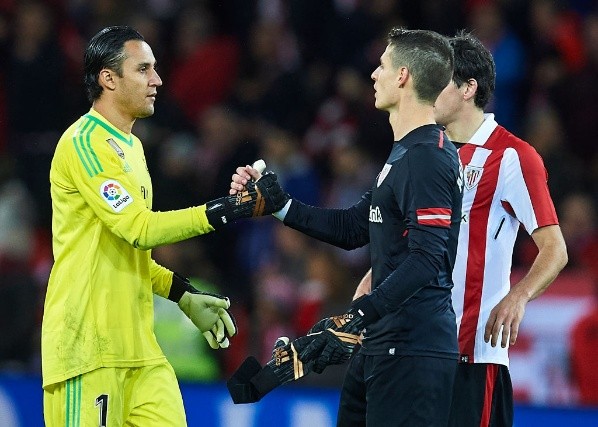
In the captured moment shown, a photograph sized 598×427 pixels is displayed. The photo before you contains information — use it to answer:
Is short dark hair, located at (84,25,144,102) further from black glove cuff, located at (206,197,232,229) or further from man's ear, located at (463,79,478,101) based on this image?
man's ear, located at (463,79,478,101)

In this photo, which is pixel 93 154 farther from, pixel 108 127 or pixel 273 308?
pixel 273 308

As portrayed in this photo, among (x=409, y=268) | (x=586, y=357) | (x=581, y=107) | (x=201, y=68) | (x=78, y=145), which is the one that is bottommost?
(x=409, y=268)

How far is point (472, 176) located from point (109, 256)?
1.66 metres

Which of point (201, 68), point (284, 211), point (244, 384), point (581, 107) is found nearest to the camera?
point (244, 384)

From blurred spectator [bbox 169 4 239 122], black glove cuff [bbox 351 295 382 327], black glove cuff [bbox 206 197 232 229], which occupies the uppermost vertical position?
blurred spectator [bbox 169 4 239 122]

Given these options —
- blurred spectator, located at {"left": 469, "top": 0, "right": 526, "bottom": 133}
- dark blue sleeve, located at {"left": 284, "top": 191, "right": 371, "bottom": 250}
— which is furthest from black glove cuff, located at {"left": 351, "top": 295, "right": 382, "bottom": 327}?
blurred spectator, located at {"left": 469, "top": 0, "right": 526, "bottom": 133}

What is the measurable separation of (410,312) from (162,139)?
6.96 m

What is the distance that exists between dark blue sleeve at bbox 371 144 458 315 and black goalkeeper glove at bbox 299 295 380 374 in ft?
0.17

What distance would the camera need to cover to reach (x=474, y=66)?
5371 millimetres

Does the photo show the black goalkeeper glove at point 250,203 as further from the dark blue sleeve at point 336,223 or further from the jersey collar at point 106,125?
the jersey collar at point 106,125

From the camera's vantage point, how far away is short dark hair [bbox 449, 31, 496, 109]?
5.37 meters

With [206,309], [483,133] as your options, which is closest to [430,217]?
[483,133]

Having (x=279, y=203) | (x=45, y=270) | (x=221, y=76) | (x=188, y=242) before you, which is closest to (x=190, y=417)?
(x=188, y=242)

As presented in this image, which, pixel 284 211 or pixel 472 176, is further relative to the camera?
pixel 472 176
